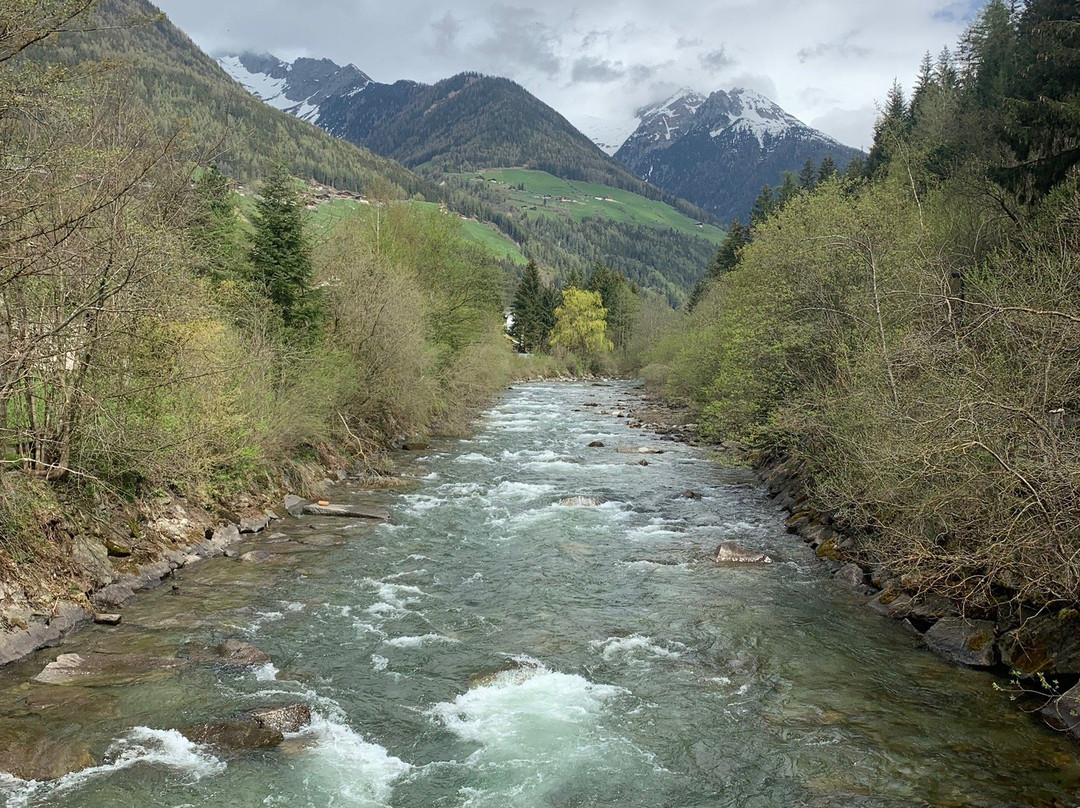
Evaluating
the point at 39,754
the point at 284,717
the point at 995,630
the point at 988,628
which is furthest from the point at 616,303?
the point at 39,754

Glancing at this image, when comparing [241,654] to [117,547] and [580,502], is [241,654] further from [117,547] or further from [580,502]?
[580,502]

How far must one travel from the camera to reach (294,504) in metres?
21.2

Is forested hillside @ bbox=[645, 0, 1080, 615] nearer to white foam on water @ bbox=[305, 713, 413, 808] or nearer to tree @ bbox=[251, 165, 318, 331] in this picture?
white foam on water @ bbox=[305, 713, 413, 808]

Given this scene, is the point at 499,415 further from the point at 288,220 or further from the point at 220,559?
the point at 220,559

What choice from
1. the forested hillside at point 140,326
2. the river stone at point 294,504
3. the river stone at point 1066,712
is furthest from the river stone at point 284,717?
the river stone at point 294,504

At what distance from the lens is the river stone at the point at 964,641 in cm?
1169

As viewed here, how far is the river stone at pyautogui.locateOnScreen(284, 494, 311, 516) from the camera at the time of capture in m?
20.8

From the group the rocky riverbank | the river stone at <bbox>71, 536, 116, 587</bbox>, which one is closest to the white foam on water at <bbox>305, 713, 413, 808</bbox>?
the river stone at <bbox>71, 536, 116, 587</bbox>

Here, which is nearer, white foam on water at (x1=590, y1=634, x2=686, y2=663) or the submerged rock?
white foam on water at (x1=590, y1=634, x2=686, y2=663)

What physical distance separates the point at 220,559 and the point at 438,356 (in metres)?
20.8

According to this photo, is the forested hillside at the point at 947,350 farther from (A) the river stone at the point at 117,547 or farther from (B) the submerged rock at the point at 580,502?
(A) the river stone at the point at 117,547

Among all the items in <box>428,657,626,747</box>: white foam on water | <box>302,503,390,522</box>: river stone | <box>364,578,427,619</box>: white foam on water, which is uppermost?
<box>302,503,390,522</box>: river stone

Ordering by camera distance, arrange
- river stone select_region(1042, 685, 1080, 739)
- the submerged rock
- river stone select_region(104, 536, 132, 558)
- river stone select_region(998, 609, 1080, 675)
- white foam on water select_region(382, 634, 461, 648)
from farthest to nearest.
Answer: the submerged rock, river stone select_region(104, 536, 132, 558), white foam on water select_region(382, 634, 461, 648), river stone select_region(998, 609, 1080, 675), river stone select_region(1042, 685, 1080, 739)

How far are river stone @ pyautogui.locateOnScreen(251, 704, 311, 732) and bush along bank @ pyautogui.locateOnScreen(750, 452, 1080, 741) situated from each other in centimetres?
923
